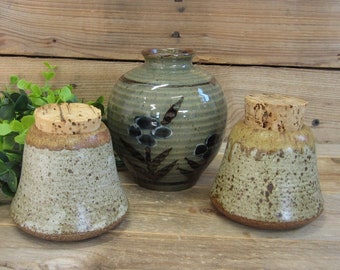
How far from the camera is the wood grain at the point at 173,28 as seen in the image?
2.80ft

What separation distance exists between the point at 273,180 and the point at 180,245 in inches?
5.9

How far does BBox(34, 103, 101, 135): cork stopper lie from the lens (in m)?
0.54

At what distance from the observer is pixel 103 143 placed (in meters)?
0.56

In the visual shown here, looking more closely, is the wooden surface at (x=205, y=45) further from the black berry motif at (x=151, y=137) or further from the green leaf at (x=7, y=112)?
the green leaf at (x=7, y=112)

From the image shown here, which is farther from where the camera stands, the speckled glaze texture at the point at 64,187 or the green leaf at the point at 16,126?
the green leaf at the point at 16,126

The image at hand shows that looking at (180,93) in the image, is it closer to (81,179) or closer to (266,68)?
(81,179)

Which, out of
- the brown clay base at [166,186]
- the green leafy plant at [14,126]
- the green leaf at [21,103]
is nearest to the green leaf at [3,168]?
the green leafy plant at [14,126]

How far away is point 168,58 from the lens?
67 centimetres

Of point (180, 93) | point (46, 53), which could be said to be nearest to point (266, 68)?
point (180, 93)

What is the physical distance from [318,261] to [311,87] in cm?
48

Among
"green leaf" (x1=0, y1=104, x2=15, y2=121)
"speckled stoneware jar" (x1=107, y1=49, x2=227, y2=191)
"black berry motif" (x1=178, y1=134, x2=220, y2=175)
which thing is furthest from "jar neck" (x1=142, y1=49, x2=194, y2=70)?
"green leaf" (x1=0, y1=104, x2=15, y2=121)

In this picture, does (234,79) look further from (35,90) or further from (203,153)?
(35,90)

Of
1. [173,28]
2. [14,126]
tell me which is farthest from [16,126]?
[173,28]

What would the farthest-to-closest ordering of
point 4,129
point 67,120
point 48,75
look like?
point 48,75, point 4,129, point 67,120
